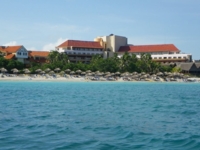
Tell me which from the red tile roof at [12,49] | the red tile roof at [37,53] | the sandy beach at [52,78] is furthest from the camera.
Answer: the red tile roof at [37,53]

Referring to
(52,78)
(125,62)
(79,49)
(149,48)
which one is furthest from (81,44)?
(52,78)

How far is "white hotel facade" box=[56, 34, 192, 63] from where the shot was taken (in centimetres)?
9194

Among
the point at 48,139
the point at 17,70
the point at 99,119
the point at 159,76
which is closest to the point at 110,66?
the point at 159,76

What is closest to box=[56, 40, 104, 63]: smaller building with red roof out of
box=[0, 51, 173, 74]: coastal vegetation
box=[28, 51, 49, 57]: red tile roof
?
box=[28, 51, 49, 57]: red tile roof

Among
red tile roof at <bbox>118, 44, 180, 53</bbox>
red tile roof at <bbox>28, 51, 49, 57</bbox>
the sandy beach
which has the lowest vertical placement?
the sandy beach

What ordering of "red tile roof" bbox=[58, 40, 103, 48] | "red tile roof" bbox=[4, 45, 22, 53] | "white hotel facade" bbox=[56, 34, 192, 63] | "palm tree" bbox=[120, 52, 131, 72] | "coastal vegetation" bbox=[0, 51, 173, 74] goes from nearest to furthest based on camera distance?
"coastal vegetation" bbox=[0, 51, 173, 74], "palm tree" bbox=[120, 52, 131, 72], "red tile roof" bbox=[4, 45, 22, 53], "white hotel facade" bbox=[56, 34, 192, 63], "red tile roof" bbox=[58, 40, 103, 48]

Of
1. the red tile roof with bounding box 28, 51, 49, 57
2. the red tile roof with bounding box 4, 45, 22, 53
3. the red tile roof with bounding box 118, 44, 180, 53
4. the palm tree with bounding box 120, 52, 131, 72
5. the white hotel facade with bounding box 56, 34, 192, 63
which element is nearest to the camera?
the palm tree with bounding box 120, 52, 131, 72

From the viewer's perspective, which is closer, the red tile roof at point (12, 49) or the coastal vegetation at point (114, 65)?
the coastal vegetation at point (114, 65)

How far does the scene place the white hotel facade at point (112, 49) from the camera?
9194cm

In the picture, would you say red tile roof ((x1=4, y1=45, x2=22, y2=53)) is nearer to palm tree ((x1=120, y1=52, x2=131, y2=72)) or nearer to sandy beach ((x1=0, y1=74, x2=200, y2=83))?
sandy beach ((x1=0, y1=74, x2=200, y2=83))

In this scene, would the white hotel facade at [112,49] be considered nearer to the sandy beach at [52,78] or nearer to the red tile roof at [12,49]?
the red tile roof at [12,49]

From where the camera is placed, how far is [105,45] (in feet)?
330

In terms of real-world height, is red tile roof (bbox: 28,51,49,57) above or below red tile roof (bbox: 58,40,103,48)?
below

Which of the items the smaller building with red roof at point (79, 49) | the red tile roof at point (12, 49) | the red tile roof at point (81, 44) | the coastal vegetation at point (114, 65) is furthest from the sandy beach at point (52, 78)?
the red tile roof at point (81, 44)
